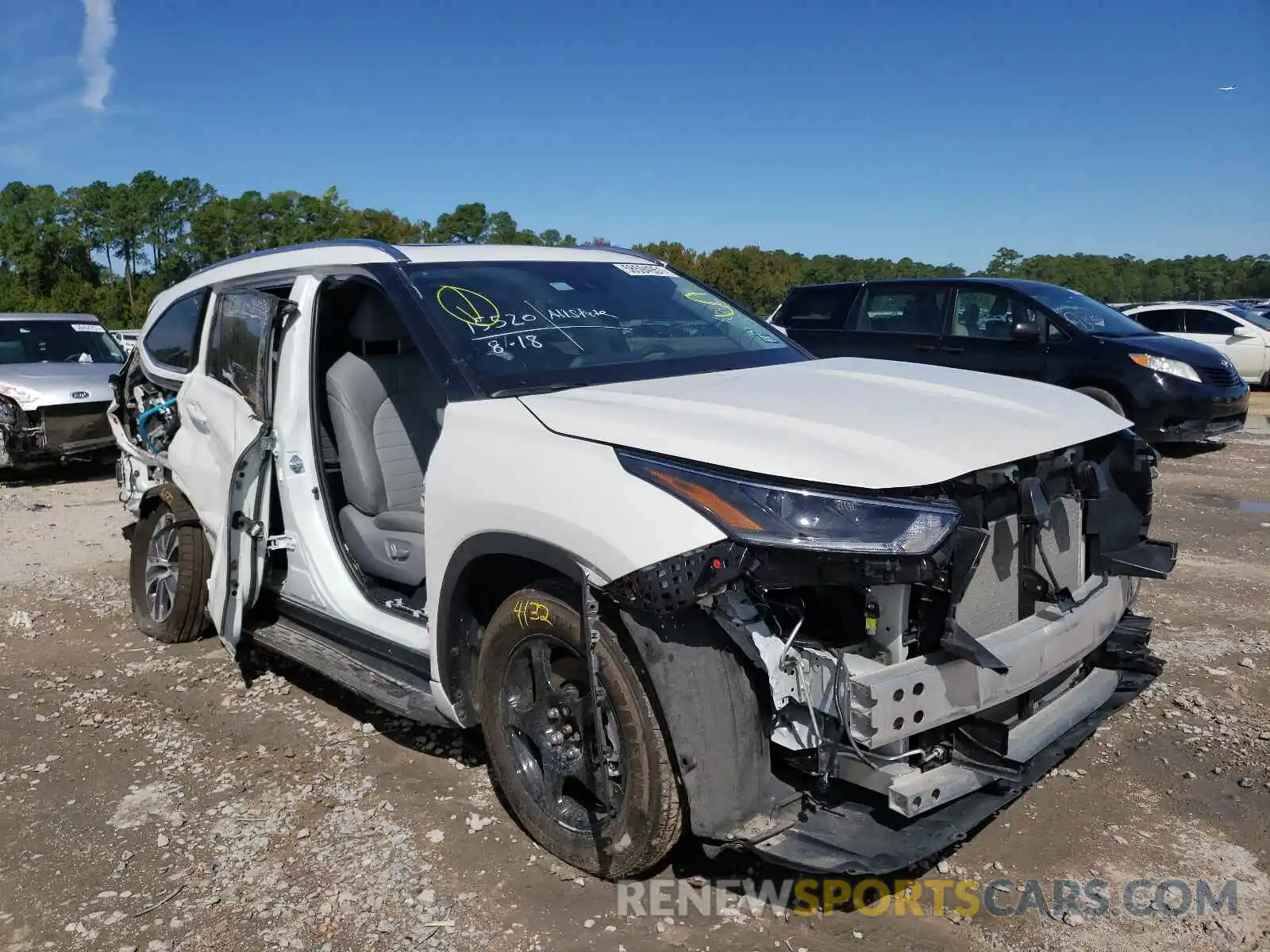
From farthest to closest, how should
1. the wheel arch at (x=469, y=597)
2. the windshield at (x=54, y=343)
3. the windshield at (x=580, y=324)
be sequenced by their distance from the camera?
the windshield at (x=54, y=343) < the windshield at (x=580, y=324) < the wheel arch at (x=469, y=597)

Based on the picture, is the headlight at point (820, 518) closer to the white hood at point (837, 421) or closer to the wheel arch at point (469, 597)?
the white hood at point (837, 421)

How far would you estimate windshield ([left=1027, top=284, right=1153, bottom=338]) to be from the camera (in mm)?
10125

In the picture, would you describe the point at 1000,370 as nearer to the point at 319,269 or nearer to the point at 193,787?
the point at 319,269

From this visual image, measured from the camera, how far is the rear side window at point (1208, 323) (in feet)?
56.5

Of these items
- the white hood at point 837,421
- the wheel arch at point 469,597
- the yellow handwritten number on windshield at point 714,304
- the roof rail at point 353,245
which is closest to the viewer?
the white hood at point 837,421

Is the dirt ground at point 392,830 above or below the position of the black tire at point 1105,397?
below

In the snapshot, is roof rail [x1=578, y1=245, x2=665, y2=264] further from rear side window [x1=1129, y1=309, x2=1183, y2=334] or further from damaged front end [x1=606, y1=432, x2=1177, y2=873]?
rear side window [x1=1129, y1=309, x2=1183, y2=334]

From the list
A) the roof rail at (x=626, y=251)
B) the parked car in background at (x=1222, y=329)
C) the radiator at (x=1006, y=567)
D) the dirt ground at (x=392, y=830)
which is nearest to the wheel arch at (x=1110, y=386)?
the dirt ground at (x=392, y=830)

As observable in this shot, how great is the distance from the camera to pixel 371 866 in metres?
3.13

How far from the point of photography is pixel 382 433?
4336 mm

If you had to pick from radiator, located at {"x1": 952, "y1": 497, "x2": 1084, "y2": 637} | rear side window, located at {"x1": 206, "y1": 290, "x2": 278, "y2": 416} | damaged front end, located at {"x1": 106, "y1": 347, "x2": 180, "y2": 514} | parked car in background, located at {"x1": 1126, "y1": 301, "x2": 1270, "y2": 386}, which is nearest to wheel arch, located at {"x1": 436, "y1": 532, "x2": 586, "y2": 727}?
radiator, located at {"x1": 952, "y1": 497, "x2": 1084, "y2": 637}

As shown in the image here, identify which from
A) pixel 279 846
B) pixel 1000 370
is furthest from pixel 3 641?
pixel 1000 370

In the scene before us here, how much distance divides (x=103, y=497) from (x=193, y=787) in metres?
7.07

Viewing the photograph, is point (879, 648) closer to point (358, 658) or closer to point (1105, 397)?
point (358, 658)
